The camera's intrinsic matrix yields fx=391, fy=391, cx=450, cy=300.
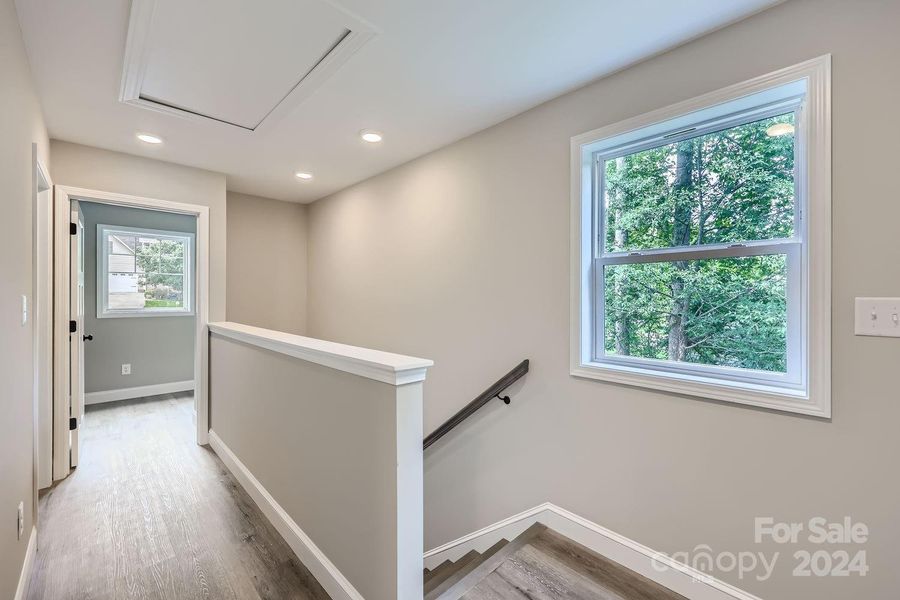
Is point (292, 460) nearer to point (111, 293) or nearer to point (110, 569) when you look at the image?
point (110, 569)

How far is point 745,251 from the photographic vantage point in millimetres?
1612

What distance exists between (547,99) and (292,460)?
2353 millimetres

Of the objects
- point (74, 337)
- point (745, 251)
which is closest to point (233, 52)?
point (745, 251)

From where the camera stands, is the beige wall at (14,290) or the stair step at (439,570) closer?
the beige wall at (14,290)

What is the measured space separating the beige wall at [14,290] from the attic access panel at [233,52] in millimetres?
420

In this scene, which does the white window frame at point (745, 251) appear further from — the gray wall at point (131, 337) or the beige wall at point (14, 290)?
the gray wall at point (131, 337)

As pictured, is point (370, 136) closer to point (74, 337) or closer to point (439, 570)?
point (74, 337)

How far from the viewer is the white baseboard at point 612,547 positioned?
1606 millimetres

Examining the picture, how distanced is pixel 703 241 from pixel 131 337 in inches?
232

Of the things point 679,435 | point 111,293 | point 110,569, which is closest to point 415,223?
point 679,435

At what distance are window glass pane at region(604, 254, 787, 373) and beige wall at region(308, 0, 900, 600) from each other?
0.22 metres

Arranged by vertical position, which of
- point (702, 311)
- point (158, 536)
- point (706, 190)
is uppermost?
point (706, 190)

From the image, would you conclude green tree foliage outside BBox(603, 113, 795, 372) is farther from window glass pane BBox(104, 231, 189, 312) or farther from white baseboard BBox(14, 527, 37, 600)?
window glass pane BBox(104, 231, 189, 312)

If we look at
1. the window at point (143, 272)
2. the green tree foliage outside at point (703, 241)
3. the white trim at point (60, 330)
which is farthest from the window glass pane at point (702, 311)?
the window at point (143, 272)
